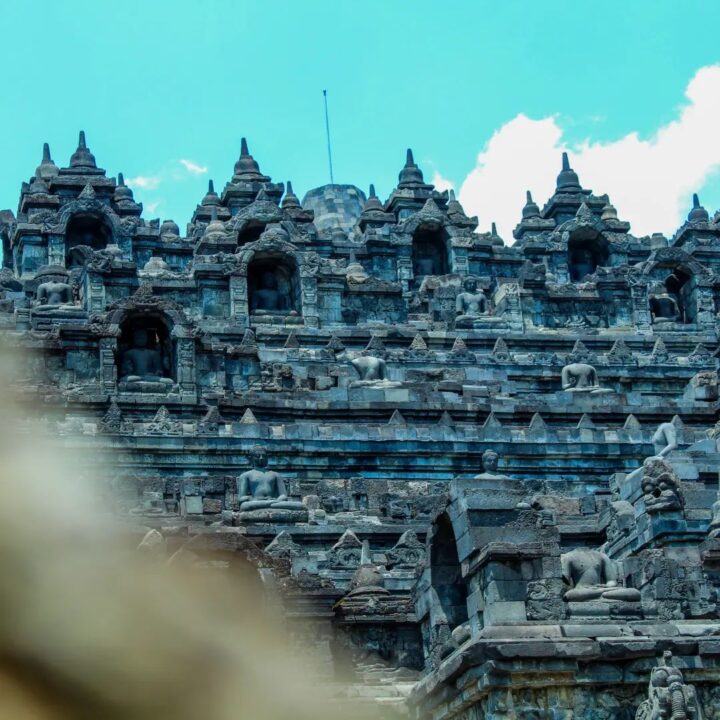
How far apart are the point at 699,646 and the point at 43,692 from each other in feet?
24.5

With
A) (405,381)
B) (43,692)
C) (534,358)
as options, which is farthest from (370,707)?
(534,358)

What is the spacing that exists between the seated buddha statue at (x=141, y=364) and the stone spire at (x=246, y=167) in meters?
18.1

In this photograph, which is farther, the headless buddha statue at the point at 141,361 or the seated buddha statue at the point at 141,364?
the headless buddha statue at the point at 141,361

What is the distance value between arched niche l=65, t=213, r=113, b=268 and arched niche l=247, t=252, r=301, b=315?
7906 millimetres

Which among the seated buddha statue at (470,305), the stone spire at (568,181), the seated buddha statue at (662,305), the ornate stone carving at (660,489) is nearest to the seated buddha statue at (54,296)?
the seated buddha statue at (470,305)

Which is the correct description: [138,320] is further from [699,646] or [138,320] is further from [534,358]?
[699,646]

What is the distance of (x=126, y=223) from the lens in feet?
A: 180

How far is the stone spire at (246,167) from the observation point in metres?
59.1

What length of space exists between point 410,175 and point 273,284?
12.5 meters

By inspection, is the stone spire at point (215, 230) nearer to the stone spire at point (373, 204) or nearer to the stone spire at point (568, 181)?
the stone spire at point (373, 204)

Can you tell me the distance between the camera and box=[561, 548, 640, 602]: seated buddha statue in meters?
21.3

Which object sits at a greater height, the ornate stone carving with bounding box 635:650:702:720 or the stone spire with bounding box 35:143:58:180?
the stone spire with bounding box 35:143:58:180

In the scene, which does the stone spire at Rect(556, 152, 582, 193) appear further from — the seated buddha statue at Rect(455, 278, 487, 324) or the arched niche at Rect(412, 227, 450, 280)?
the seated buddha statue at Rect(455, 278, 487, 324)

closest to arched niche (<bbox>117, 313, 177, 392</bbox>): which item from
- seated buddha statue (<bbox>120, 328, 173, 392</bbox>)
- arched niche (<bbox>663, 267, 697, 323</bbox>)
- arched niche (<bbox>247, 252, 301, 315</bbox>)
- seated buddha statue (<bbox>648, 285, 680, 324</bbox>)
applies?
seated buddha statue (<bbox>120, 328, 173, 392</bbox>)
